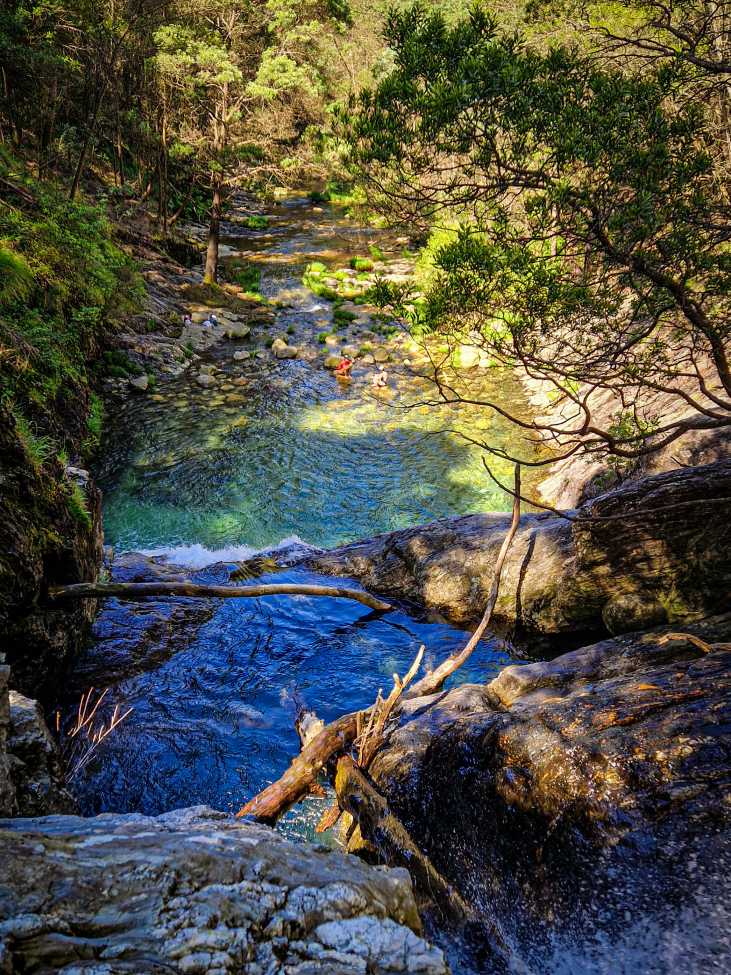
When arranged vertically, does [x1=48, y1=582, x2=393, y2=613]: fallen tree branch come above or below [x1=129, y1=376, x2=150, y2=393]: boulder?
below

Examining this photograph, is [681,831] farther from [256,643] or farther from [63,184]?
[63,184]

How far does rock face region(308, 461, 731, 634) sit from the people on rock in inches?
394

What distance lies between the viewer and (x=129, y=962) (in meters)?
1.97

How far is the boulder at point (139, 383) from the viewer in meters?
17.2

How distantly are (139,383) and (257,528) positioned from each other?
280 inches

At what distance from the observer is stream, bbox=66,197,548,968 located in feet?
21.4

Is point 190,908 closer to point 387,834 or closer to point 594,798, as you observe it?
point 387,834

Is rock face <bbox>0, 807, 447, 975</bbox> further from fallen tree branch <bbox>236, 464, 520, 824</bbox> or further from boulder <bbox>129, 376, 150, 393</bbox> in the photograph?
boulder <bbox>129, 376, 150, 393</bbox>

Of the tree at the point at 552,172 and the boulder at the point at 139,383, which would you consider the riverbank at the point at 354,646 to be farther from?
the tree at the point at 552,172

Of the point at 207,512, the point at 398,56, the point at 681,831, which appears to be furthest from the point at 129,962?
the point at 207,512

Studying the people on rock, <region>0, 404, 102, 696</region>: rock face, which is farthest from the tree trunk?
<region>0, 404, 102, 696</region>: rock face

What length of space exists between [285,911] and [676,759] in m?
3.00

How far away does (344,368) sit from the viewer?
1956 cm

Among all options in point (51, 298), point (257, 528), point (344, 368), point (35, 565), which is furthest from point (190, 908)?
point (344, 368)
